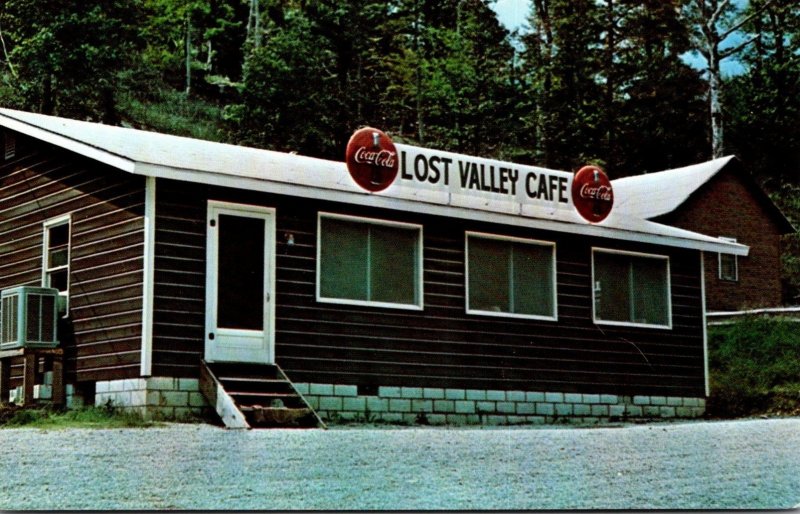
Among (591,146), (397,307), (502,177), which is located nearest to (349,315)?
(397,307)

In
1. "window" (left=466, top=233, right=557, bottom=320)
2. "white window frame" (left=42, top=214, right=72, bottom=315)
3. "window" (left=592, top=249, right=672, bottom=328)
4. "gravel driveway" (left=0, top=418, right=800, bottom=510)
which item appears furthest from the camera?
"window" (left=592, top=249, right=672, bottom=328)

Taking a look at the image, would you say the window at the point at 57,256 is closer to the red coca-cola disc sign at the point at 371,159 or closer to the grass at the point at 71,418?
the grass at the point at 71,418

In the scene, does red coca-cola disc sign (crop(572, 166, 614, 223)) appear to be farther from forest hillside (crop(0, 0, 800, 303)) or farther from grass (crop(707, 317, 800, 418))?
grass (crop(707, 317, 800, 418))

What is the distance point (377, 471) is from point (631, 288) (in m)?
8.74

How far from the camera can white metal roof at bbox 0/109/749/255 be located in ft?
43.5

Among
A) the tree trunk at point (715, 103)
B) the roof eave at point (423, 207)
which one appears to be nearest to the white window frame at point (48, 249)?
the roof eave at point (423, 207)

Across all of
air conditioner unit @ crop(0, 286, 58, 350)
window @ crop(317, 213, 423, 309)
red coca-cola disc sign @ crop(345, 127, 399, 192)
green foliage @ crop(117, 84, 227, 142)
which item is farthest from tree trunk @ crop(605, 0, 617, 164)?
air conditioner unit @ crop(0, 286, 58, 350)

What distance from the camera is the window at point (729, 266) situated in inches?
761

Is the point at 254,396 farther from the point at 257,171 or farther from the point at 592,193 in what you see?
the point at 592,193

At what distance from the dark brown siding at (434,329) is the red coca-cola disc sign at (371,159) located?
41cm

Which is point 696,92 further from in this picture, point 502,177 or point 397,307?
→ point 397,307

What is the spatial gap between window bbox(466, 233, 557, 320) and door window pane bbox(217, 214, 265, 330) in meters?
3.03

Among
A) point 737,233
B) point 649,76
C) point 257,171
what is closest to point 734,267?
point 737,233

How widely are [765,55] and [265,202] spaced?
17.8 ft
